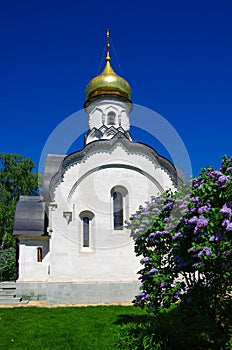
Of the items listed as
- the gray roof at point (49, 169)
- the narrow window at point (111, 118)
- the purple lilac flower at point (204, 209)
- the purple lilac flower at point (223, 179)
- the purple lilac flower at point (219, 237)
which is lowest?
the purple lilac flower at point (219, 237)

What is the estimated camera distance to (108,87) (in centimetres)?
1429

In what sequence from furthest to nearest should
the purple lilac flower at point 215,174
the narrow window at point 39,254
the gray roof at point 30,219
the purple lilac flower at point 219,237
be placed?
the gray roof at point 30,219, the narrow window at point 39,254, the purple lilac flower at point 215,174, the purple lilac flower at point 219,237

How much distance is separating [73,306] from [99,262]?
1584mm

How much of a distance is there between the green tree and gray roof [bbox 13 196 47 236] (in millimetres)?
9557

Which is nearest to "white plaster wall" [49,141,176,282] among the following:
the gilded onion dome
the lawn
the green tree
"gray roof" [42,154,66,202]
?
"gray roof" [42,154,66,202]

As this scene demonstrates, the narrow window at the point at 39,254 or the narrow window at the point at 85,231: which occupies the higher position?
the narrow window at the point at 85,231

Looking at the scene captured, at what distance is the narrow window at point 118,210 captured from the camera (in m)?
11.0

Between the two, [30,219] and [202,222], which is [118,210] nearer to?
[30,219]

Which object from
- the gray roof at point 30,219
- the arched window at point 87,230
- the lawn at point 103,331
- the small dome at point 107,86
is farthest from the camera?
the small dome at point 107,86

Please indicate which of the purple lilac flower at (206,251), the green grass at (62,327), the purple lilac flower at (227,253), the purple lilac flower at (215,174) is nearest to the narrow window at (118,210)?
the green grass at (62,327)

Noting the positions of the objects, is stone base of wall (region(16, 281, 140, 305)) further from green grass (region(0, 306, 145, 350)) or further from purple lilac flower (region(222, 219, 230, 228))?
purple lilac flower (region(222, 219, 230, 228))

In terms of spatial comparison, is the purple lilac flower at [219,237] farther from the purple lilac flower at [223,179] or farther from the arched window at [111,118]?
the arched window at [111,118]

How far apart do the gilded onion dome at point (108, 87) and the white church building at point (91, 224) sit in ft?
13.0

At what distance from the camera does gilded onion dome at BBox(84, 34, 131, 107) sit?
14.3 m
